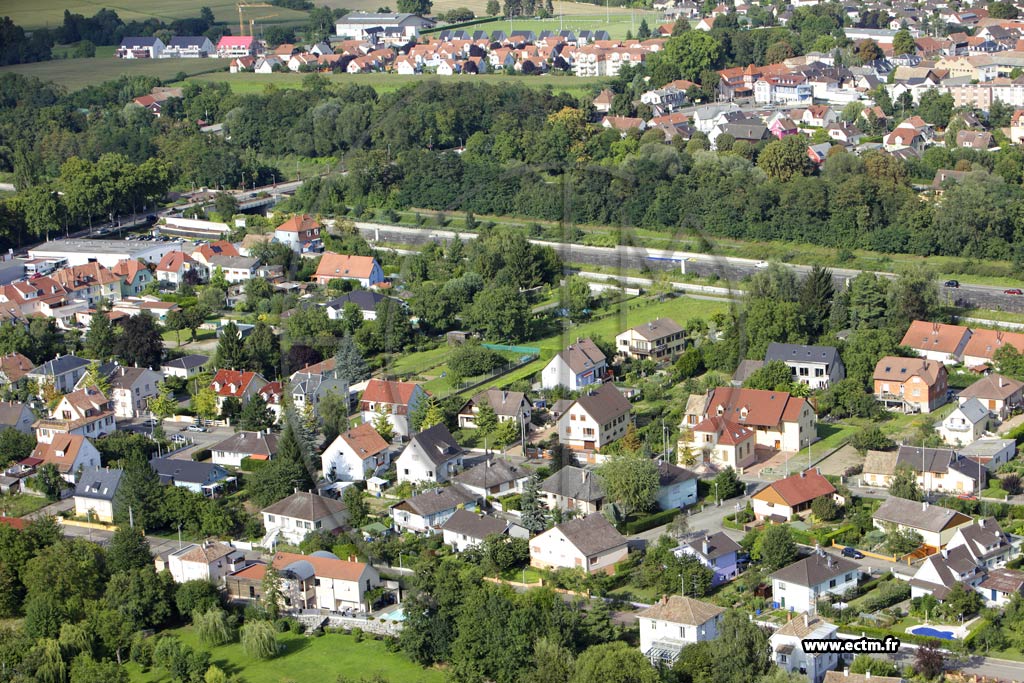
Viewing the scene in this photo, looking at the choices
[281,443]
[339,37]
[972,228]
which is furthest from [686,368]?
[339,37]

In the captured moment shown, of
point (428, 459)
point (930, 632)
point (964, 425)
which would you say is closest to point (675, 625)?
point (930, 632)

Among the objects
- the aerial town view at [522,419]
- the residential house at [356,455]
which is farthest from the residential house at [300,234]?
the residential house at [356,455]

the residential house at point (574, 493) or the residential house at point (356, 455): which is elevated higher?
the residential house at point (356, 455)

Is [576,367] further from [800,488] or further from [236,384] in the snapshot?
[236,384]

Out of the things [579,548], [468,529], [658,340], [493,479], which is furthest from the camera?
[658,340]

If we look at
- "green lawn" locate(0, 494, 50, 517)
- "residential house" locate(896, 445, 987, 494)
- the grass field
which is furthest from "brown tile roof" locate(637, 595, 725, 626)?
the grass field

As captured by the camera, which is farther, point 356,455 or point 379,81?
point 379,81

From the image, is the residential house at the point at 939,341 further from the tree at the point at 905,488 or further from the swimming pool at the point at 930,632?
the swimming pool at the point at 930,632
